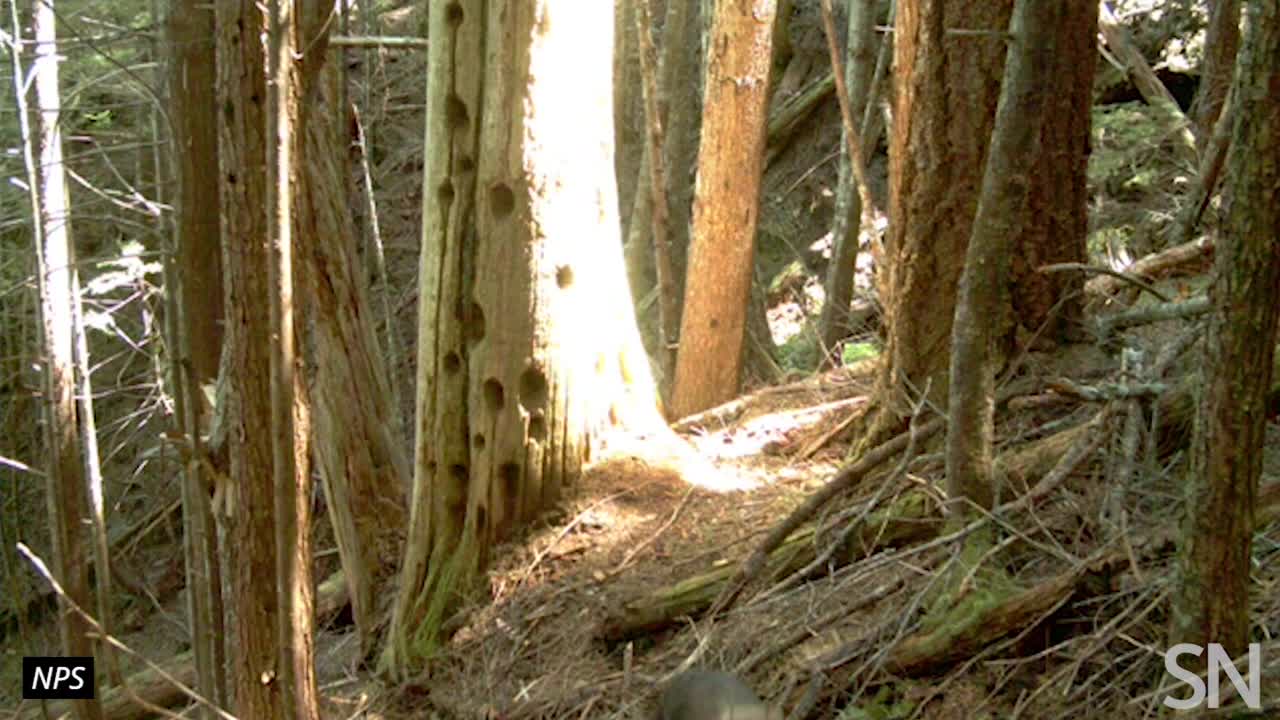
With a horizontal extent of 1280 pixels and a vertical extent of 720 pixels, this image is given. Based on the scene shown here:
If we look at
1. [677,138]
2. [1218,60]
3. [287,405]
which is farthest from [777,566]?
[677,138]

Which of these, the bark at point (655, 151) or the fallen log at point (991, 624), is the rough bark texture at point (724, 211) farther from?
the fallen log at point (991, 624)

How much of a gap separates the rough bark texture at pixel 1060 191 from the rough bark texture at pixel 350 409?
3651 mm

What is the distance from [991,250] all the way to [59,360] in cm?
621

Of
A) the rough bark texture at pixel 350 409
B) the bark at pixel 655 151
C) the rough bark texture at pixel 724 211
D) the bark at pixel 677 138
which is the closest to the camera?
the rough bark texture at pixel 350 409

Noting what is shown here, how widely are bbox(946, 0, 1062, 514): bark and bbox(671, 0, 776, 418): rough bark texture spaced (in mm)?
5636

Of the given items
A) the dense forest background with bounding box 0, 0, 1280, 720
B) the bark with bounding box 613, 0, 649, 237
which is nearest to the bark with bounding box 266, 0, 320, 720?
the dense forest background with bounding box 0, 0, 1280, 720

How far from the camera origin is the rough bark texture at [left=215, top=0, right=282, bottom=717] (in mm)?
4168

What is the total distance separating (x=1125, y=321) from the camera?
5176mm

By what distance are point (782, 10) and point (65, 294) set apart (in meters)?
9.67

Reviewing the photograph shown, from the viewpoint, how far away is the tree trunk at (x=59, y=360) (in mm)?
7430

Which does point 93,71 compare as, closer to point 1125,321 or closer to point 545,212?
point 545,212

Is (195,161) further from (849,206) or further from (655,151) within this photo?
(849,206)

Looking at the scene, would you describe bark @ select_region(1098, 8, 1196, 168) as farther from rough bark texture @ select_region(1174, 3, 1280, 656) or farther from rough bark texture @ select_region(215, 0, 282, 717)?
rough bark texture @ select_region(215, 0, 282, 717)

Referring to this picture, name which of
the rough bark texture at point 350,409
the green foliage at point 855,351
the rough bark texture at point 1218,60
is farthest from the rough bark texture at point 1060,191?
the green foliage at point 855,351
